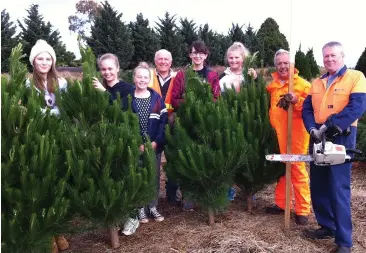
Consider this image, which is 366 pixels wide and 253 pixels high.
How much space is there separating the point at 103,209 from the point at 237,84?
2.07 metres

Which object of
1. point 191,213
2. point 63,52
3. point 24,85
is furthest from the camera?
point 63,52

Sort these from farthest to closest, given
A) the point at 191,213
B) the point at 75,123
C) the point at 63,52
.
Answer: the point at 63,52
the point at 191,213
the point at 75,123

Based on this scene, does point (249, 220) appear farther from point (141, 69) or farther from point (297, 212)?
point (141, 69)

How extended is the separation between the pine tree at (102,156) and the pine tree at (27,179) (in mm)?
176

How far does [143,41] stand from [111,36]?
212cm

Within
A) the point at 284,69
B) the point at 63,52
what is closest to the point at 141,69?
the point at 284,69

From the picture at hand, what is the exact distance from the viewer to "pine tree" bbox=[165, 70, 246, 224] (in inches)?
147

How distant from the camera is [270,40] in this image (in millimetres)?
26000

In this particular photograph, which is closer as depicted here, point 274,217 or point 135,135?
point 135,135

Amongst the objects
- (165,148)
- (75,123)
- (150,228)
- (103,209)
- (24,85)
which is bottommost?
(150,228)

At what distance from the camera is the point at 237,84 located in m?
4.53

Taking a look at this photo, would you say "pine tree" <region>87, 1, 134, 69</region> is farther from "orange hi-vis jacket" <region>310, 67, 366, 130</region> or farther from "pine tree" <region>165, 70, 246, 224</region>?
"orange hi-vis jacket" <region>310, 67, 366, 130</region>

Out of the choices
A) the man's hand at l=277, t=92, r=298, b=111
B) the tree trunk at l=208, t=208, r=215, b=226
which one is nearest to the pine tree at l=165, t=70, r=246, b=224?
the tree trunk at l=208, t=208, r=215, b=226

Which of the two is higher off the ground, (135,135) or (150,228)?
(135,135)
